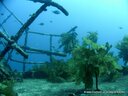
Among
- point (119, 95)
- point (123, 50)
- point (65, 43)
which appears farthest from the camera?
point (65, 43)

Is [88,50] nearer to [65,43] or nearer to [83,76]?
[83,76]

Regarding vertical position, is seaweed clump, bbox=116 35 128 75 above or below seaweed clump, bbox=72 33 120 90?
above

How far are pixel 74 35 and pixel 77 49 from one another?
20.4ft

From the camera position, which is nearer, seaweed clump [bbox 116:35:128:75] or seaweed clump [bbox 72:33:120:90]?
seaweed clump [bbox 72:33:120:90]

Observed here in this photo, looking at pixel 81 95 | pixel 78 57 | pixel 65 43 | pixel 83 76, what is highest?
pixel 65 43

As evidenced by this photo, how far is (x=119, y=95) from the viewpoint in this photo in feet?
26.0

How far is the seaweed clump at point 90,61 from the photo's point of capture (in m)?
8.46

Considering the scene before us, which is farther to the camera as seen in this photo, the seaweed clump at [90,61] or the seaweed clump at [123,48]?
the seaweed clump at [123,48]

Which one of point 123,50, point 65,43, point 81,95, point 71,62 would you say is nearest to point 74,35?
point 65,43

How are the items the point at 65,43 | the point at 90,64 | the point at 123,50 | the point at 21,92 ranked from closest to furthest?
the point at 90,64 < the point at 21,92 < the point at 123,50 < the point at 65,43

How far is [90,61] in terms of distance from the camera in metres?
8.38

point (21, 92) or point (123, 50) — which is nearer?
point (21, 92)

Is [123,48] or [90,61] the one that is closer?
[90,61]

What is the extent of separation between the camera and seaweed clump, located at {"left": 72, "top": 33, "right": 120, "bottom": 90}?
8.46 metres
